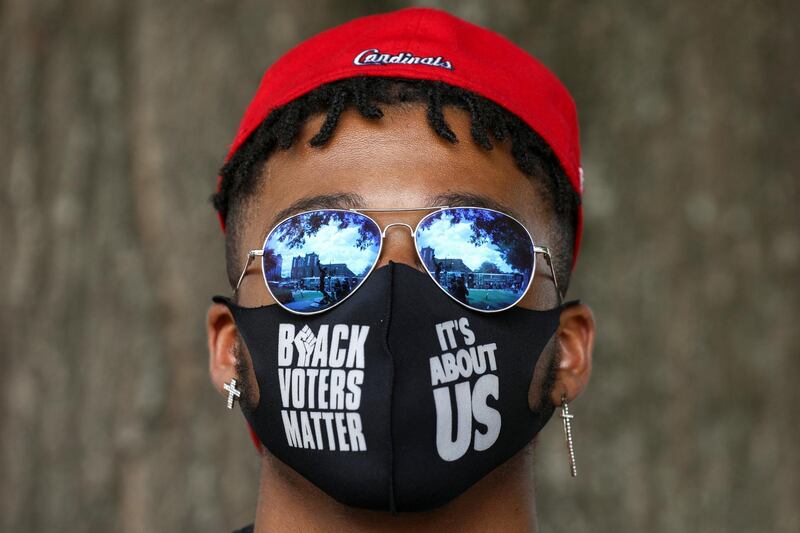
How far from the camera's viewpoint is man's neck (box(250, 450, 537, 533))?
9.46ft

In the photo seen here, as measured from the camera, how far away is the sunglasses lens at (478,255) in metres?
2.87

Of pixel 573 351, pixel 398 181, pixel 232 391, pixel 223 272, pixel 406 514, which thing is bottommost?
pixel 406 514

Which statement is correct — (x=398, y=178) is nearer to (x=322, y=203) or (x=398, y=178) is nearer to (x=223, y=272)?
(x=322, y=203)

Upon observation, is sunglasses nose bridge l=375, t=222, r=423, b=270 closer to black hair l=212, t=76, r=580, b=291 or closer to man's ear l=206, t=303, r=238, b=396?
black hair l=212, t=76, r=580, b=291

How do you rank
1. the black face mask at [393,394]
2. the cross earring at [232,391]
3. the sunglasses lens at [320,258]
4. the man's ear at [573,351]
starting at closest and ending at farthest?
the black face mask at [393,394] → the sunglasses lens at [320,258] → the cross earring at [232,391] → the man's ear at [573,351]

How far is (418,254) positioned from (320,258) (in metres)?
0.26

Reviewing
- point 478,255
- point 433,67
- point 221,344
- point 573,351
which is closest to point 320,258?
point 478,255

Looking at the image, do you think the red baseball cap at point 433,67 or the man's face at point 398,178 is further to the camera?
the red baseball cap at point 433,67

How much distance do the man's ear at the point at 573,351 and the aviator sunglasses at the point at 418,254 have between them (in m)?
0.31

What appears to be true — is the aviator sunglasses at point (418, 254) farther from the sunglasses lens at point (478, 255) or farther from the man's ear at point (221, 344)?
the man's ear at point (221, 344)

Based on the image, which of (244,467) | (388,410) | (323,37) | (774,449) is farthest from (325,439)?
(774,449)

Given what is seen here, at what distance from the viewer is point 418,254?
287 centimetres

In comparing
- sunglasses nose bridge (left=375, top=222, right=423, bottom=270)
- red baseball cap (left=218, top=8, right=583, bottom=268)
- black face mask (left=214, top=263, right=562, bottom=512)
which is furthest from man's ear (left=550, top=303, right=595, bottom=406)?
sunglasses nose bridge (left=375, top=222, right=423, bottom=270)

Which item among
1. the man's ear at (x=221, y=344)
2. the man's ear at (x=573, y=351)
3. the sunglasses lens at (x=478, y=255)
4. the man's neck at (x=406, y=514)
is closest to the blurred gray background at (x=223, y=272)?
the man's ear at (x=221, y=344)
